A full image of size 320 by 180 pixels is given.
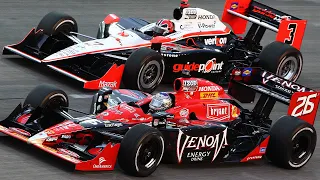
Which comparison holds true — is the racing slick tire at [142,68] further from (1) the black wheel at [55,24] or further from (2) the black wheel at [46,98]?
(2) the black wheel at [46,98]

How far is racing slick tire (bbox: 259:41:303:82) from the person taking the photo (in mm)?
19375

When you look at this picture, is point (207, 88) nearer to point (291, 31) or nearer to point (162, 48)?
point (162, 48)

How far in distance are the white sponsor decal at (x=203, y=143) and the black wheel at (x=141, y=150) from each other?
50cm

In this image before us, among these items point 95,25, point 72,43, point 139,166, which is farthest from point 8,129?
point 95,25

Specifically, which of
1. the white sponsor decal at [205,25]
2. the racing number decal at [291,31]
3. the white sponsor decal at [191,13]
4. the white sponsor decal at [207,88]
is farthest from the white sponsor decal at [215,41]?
the white sponsor decal at [207,88]

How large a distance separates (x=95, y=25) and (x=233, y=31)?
4.45 meters

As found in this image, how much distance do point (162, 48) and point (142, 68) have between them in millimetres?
1524

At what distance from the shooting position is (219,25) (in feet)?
68.5

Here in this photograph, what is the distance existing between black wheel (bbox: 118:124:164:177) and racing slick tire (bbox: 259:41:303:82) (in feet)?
21.3

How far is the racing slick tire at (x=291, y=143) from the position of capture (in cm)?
1430

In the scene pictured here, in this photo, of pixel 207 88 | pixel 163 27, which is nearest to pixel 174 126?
pixel 207 88

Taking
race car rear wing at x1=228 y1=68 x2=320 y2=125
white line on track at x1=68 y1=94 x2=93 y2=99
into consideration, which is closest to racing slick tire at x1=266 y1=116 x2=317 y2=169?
race car rear wing at x1=228 y1=68 x2=320 y2=125

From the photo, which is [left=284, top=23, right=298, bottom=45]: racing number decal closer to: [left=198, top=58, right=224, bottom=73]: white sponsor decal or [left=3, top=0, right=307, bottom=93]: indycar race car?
[left=3, top=0, right=307, bottom=93]: indycar race car

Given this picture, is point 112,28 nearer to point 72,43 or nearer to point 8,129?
point 72,43
